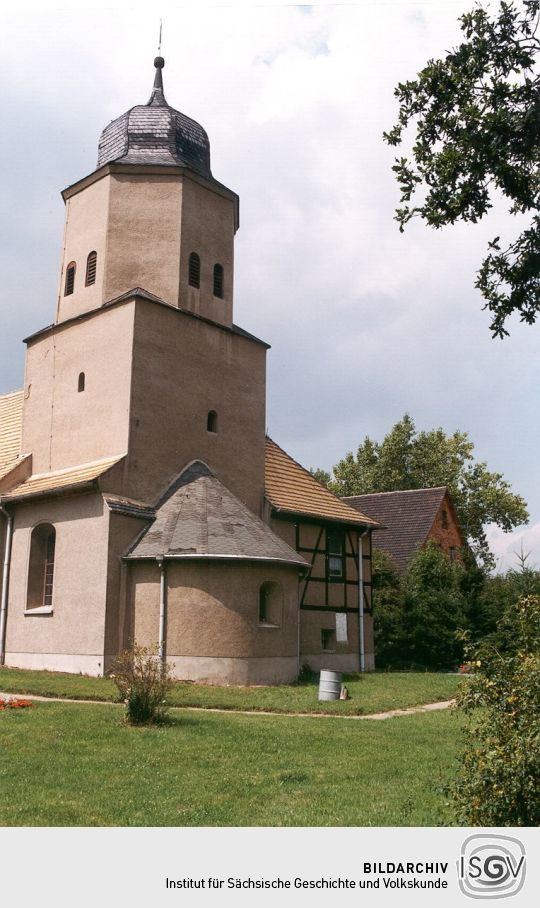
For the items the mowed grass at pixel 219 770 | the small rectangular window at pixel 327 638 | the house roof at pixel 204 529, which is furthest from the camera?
the small rectangular window at pixel 327 638

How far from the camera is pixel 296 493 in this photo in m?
26.2

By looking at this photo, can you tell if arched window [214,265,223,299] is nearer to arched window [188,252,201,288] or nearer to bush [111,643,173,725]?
arched window [188,252,201,288]

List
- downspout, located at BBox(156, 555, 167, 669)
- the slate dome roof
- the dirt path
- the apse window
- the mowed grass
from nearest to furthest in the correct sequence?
the mowed grass, the dirt path, downspout, located at BBox(156, 555, 167, 669), the slate dome roof, the apse window

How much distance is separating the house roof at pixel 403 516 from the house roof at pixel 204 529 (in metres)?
13.8

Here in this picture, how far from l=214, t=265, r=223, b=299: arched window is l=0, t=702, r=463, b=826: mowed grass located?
14.2m

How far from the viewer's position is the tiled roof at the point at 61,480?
66.3 ft

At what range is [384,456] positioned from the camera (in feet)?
170

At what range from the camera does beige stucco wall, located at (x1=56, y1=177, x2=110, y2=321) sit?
76.7ft

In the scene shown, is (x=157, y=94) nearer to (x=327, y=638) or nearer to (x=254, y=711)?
(x=327, y=638)

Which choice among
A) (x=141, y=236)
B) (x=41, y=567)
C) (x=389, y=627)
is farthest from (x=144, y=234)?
(x=389, y=627)

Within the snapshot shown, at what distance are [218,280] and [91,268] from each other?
3710mm

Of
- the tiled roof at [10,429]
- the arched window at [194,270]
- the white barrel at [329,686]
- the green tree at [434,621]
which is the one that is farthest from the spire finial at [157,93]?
the white barrel at [329,686]

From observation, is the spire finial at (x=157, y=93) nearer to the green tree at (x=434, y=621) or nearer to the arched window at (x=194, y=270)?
the arched window at (x=194, y=270)
